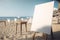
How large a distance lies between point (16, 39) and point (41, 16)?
93 cm

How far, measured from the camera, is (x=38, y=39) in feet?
12.6

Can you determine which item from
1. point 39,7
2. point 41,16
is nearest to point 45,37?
point 41,16

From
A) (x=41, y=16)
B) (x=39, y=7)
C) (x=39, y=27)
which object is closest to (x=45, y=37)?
(x=39, y=27)

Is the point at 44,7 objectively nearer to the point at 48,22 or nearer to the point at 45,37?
the point at 48,22

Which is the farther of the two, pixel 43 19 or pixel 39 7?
pixel 39 7

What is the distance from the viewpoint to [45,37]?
3609 millimetres

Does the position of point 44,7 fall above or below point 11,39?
above

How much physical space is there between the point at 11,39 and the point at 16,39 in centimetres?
13

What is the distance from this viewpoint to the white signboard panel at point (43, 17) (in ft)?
10.8

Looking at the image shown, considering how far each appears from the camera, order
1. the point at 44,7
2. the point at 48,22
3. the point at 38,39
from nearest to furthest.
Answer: the point at 48,22 → the point at 44,7 → the point at 38,39

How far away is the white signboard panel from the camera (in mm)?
3299

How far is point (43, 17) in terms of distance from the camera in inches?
138

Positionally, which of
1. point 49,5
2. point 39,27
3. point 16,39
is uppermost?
point 49,5

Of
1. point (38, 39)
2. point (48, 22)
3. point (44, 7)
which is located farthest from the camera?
point (38, 39)
